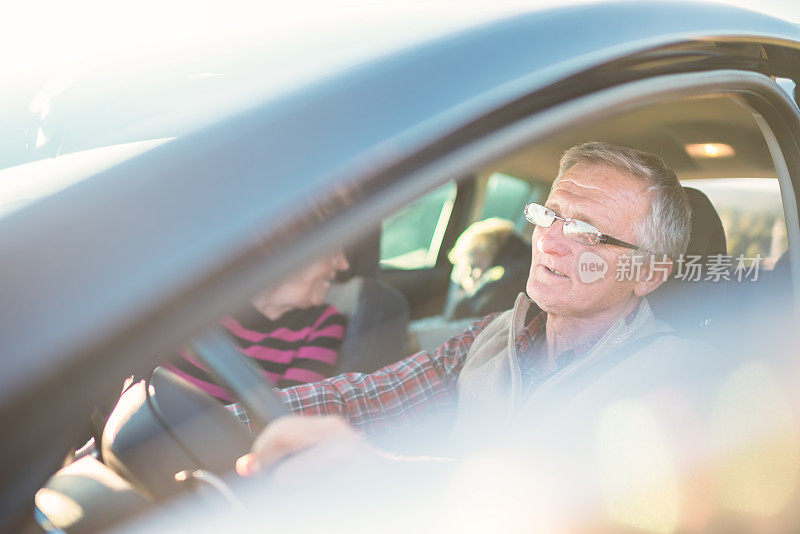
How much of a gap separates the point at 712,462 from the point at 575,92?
31.1 inches

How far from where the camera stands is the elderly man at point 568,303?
165 cm

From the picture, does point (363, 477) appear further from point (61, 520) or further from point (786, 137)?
point (786, 137)

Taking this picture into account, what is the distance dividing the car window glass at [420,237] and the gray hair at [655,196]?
2.71 metres

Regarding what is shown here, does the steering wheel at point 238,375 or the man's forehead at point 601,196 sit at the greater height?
the man's forehead at point 601,196

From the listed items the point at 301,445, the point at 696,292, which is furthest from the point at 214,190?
the point at 696,292

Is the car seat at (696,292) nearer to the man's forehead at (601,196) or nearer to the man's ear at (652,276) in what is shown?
the man's ear at (652,276)

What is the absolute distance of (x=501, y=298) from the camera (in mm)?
3826

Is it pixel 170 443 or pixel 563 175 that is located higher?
pixel 563 175

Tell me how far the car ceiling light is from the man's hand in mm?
2037

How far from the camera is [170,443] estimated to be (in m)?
1.18

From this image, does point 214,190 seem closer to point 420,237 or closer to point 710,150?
point 710,150

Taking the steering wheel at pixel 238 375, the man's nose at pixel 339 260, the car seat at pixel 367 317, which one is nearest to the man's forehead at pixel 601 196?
the man's nose at pixel 339 260

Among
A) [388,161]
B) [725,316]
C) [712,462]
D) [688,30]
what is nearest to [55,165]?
[388,161]

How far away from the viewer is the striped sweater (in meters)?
2.12
